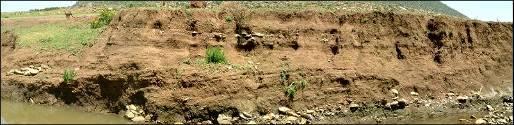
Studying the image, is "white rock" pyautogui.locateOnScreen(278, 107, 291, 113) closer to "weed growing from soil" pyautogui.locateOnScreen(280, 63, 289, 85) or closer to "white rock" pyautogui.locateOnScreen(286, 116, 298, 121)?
"white rock" pyautogui.locateOnScreen(286, 116, 298, 121)

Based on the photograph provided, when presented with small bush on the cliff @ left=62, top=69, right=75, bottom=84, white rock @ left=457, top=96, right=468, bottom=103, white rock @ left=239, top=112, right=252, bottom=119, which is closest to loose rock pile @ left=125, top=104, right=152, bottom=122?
small bush on the cliff @ left=62, top=69, right=75, bottom=84

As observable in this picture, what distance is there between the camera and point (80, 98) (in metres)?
20.5

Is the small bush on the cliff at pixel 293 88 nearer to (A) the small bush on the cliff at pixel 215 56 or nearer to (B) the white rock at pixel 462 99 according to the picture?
(A) the small bush on the cliff at pixel 215 56

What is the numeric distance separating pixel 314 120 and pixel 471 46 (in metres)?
10.6

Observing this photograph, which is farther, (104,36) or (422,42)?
(422,42)

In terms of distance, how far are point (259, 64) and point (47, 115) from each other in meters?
7.06

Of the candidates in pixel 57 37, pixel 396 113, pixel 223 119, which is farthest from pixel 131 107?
pixel 396 113

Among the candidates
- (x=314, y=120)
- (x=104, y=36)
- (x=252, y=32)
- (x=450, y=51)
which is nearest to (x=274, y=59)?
(x=252, y=32)

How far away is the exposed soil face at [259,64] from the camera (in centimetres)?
2034

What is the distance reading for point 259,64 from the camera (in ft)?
73.9

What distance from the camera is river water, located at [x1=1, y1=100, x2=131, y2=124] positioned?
57.5 feet

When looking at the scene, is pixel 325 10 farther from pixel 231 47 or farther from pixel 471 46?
pixel 471 46

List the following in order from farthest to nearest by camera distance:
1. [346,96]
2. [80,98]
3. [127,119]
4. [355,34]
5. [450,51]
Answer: [450,51], [355,34], [346,96], [80,98], [127,119]

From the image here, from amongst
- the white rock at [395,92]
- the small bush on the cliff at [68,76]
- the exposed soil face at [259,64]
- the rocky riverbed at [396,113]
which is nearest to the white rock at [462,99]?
the rocky riverbed at [396,113]
